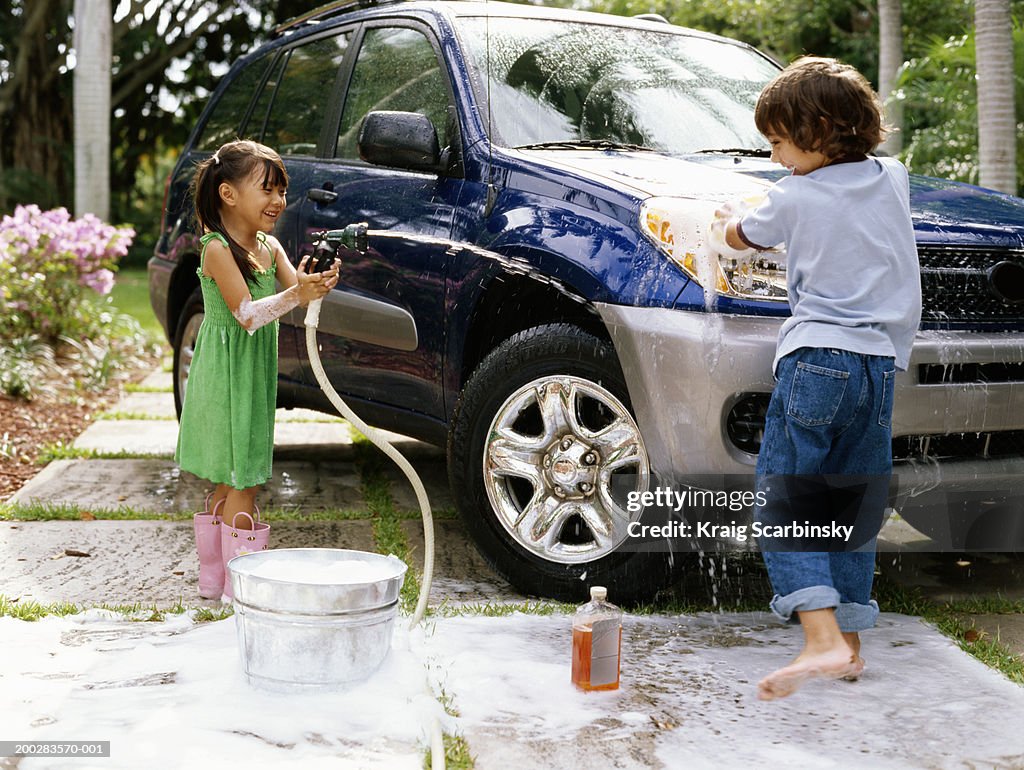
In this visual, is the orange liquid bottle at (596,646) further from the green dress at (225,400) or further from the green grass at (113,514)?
the green grass at (113,514)

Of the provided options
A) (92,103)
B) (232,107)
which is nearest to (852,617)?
(232,107)

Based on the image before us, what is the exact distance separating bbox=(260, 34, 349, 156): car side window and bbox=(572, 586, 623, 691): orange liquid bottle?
107 inches

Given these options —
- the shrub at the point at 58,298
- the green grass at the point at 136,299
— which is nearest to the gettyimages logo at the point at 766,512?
the shrub at the point at 58,298

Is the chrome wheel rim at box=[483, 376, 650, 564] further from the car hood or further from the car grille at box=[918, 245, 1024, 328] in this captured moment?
the car grille at box=[918, 245, 1024, 328]

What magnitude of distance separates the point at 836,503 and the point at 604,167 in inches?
50.7

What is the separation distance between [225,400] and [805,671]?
1.90 m

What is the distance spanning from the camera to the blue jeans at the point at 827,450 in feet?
9.80

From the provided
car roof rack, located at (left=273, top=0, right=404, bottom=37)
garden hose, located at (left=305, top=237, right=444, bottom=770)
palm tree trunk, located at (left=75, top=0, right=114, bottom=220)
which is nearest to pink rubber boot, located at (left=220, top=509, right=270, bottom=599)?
garden hose, located at (left=305, top=237, right=444, bottom=770)

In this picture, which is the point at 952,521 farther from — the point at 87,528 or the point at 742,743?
the point at 87,528

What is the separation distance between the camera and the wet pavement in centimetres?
280

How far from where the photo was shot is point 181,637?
3477 mm

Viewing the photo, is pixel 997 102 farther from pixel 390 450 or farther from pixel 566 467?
pixel 390 450

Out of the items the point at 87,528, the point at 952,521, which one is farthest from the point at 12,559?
the point at 952,521

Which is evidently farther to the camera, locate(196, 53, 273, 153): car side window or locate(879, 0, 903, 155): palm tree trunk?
locate(879, 0, 903, 155): palm tree trunk
